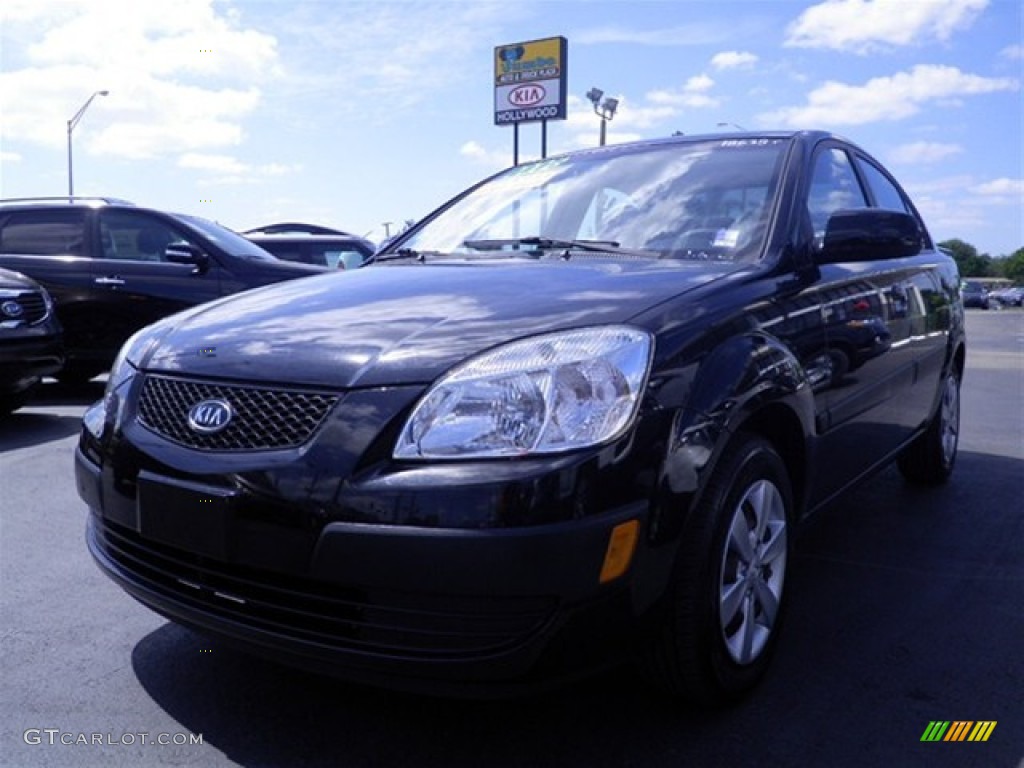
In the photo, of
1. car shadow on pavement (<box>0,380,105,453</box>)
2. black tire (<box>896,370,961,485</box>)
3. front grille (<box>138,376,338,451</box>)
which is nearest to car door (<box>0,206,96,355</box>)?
car shadow on pavement (<box>0,380,105,453</box>)

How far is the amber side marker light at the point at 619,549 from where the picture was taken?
1908mm

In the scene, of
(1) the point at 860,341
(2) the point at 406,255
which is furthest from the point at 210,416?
(1) the point at 860,341

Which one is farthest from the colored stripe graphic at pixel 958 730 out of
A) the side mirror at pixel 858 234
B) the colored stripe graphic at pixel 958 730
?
→ the side mirror at pixel 858 234

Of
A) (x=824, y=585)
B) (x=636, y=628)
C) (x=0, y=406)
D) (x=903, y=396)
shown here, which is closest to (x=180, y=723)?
(x=636, y=628)

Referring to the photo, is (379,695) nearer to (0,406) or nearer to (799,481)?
(799,481)

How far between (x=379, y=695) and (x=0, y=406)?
4.99 metres

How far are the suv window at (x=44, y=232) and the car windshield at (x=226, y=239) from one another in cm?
84

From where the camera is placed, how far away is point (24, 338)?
5.84 metres

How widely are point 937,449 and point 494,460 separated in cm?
358

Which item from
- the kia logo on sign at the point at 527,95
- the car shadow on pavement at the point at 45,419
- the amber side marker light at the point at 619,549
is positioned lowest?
the car shadow on pavement at the point at 45,419

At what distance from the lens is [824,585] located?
337 centimetres

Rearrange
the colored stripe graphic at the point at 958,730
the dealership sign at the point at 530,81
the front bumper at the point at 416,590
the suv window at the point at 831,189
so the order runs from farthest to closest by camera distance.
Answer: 1. the dealership sign at the point at 530,81
2. the suv window at the point at 831,189
3. the colored stripe graphic at the point at 958,730
4. the front bumper at the point at 416,590

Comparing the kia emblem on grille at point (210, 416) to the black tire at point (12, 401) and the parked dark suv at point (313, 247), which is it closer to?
the black tire at point (12, 401)

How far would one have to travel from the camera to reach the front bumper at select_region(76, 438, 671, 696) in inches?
72.9
